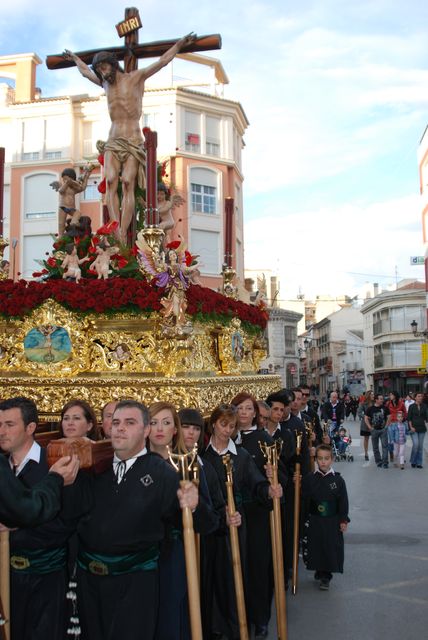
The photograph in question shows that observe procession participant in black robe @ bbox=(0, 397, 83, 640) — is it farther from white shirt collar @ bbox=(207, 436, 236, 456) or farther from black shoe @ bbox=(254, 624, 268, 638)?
black shoe @ bbox=(254, 624, 268, 638)

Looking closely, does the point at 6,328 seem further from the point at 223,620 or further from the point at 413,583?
the point at 413,583

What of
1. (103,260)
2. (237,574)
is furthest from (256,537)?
(103,260)

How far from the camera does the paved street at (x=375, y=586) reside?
4.95 metres

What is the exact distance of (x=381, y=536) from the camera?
8.04 meters

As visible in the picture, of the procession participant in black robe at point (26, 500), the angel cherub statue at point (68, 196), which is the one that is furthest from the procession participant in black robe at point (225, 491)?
the angel cherub statue at point (68, 196)

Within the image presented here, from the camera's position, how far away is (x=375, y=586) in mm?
5969

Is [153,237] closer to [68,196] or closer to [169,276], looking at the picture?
[169,276]

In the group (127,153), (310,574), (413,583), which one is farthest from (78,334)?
(413,583)

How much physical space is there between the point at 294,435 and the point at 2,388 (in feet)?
10.4

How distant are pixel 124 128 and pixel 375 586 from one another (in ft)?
18.1

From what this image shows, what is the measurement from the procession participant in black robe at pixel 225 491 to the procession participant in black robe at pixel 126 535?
1.45 metres

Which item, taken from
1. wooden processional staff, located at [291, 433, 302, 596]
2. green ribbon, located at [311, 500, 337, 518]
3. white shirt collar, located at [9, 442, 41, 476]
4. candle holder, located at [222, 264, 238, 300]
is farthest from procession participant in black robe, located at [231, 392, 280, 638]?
candle holder, located at [222, 264, 238, 300]

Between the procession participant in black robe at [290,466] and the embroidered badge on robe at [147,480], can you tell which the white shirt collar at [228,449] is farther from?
the procession participant in black robe at [290,466]

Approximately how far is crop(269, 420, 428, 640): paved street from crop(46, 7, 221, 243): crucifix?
430cm
